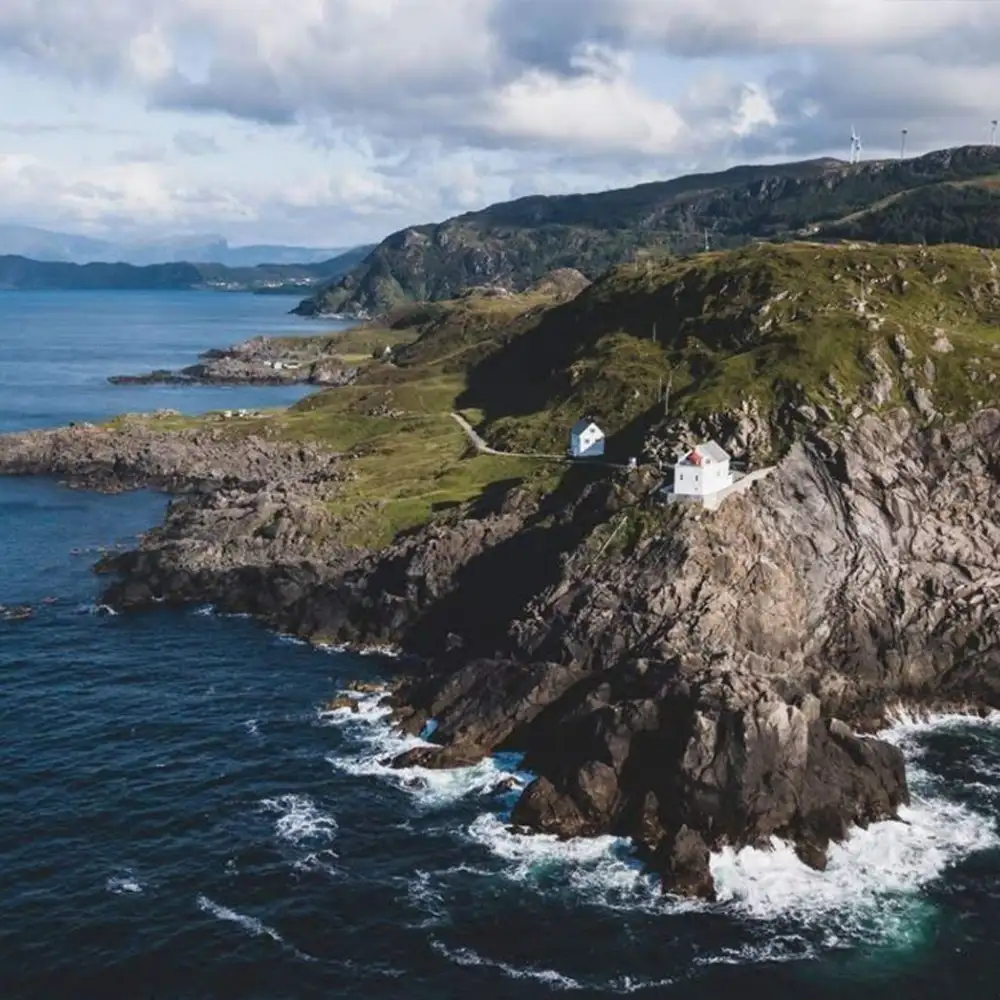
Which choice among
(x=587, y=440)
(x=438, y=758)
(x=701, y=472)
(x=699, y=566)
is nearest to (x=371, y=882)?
(x=438, y=758)

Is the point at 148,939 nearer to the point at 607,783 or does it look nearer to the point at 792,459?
the point at 607,783

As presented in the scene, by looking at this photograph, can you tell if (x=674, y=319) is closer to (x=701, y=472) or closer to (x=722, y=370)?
(x=722, y=370)

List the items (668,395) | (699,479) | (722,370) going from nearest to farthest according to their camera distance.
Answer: (699,479)
(722,370)
(668,395)

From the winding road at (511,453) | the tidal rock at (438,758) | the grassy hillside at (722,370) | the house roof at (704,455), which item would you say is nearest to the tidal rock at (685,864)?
the tidal rock at (438,758)

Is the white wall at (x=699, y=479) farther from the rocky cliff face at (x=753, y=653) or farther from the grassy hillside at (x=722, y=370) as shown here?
the grassy hillside at (x=722, y=370)

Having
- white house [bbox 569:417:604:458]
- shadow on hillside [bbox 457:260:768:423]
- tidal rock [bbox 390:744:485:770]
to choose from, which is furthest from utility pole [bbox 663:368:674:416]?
tidal rock [bbox 390:744:485:770]

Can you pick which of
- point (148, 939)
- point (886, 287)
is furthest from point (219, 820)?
point (886, 287)

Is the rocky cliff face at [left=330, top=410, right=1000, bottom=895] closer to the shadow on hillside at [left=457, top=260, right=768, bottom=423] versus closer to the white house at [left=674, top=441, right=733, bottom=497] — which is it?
the white house at [left=674, top=441, right=733, bottom=497]
